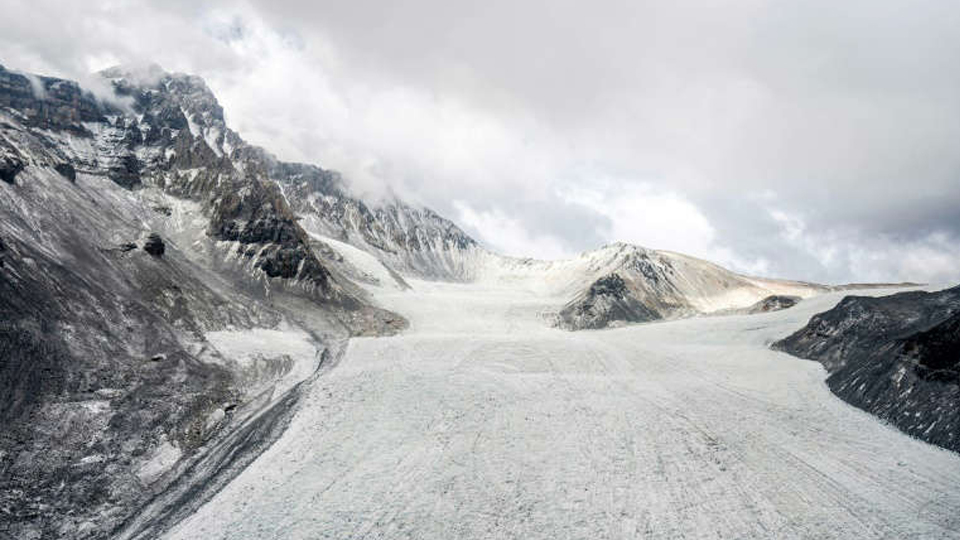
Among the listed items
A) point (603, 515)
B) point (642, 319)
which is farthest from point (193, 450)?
point (642, 319)

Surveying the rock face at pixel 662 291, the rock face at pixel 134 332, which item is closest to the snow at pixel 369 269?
the rock face at pixel 134 332

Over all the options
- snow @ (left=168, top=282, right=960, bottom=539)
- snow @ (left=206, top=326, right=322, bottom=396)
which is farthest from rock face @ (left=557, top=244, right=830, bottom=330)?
snow @ (left=206, top=326, right=322, bottom=396)

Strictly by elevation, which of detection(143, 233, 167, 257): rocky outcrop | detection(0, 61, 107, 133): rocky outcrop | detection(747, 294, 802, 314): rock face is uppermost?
detection(0, 61, 107, 133): rocky outcrop

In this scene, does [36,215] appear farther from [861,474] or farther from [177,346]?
[861,474]

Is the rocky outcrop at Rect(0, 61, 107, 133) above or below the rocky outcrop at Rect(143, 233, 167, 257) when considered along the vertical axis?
above

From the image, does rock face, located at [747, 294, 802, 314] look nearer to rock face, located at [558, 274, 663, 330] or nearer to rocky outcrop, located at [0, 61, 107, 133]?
rock face, located at [558, 274, 663, 330]

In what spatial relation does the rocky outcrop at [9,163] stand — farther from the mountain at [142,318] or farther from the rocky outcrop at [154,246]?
the rocky outcrop at [154,246]
